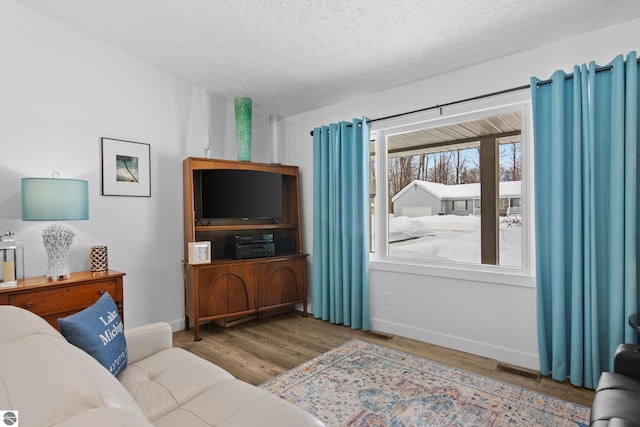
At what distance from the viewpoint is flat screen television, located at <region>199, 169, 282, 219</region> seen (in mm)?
3621

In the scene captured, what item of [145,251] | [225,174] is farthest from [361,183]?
[145,251]

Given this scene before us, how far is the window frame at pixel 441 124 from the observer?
2721mm

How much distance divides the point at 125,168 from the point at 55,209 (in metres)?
0.88

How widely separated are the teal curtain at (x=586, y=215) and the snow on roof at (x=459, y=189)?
325 mm

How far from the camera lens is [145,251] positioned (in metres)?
3.49

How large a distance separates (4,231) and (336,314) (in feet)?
9.64

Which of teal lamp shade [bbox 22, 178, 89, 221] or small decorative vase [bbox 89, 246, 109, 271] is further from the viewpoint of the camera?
small decorative vase [bbox 89, 246, 109, 271]

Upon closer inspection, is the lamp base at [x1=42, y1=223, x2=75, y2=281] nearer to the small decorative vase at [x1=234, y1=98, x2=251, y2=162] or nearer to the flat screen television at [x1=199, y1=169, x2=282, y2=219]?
the flat screen television at [x1=199, y1=169, x2=282, y2=219]

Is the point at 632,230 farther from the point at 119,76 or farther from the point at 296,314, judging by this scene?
the point at 119,76

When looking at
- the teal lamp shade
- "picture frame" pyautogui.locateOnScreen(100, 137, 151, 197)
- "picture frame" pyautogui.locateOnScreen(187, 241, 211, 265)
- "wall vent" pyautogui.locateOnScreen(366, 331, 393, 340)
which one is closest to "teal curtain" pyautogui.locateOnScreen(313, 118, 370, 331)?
"wall vent" pyautogui.locateOnScreen(366, 331, 393, 340)

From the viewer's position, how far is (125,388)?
4.21ft

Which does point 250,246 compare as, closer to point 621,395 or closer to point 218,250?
point 218,250

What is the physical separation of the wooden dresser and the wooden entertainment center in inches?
28.3

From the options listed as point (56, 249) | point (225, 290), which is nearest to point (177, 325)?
point (225, 290)
